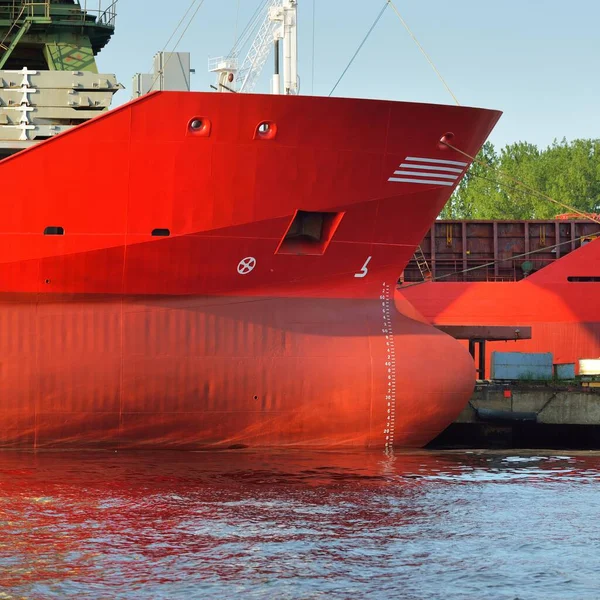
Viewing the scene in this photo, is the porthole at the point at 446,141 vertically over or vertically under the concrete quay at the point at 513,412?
over

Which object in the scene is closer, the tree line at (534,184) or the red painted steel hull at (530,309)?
the red painted steel hull at (530,309)

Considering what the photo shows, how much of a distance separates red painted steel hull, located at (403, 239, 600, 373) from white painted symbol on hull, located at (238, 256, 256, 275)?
10679 millimetres

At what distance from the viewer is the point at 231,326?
14.2 metres

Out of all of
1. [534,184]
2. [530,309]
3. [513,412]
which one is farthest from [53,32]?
[534,184]

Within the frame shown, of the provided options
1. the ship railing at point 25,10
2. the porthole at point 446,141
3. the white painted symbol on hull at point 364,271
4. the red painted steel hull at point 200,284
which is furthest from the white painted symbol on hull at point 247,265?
the ship railing at point 25,10

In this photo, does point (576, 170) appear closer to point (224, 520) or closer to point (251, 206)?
point (251, 206)

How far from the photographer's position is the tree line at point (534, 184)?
6050cm

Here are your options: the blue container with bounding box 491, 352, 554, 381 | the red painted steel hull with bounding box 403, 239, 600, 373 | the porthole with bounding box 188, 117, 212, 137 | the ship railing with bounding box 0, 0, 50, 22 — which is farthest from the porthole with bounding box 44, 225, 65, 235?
the red painted steel hull with bounding box 403, 239, 600, 373

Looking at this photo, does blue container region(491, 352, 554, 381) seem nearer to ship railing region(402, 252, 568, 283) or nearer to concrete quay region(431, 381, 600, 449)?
concrete quay region(431, 381, 600, 449)

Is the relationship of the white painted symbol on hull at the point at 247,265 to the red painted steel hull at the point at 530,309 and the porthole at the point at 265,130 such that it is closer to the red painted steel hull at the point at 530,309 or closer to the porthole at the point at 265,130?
the porthole at the point at 265,130

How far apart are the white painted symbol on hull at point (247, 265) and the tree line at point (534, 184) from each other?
153ft

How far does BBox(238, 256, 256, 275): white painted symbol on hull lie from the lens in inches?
563

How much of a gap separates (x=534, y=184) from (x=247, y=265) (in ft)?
171

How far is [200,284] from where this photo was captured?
14227 millimetres
